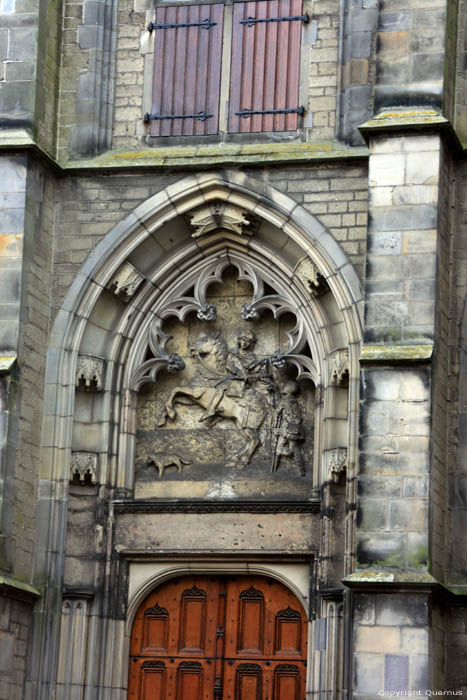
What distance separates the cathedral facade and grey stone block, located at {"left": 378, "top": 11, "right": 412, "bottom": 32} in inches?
1.0

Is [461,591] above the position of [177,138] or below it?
below

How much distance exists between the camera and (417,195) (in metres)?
15.5

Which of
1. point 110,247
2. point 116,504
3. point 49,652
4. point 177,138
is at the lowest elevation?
point 49,652

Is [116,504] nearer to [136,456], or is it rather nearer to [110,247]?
[136,456]

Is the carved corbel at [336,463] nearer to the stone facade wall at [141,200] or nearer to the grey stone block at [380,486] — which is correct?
the grey stone block at [380,486]

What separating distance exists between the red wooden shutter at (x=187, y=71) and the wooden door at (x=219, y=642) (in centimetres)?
438

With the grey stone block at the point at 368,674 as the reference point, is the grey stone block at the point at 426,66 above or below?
above

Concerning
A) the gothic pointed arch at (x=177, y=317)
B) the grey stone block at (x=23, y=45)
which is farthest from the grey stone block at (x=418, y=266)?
the grey stone block at (x=23, y=45)

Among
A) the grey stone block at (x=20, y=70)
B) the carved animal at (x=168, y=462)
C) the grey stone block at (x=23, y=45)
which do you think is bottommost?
the carved animal at (x=168, y=462)

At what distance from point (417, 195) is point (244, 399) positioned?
276 cm

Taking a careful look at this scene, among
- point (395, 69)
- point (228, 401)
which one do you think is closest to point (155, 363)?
point (228, 401)

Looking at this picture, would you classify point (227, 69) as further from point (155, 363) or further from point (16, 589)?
point (16, 589)

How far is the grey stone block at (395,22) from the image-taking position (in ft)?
52.0

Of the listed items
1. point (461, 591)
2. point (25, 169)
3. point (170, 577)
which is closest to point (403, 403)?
Answer: point (461, 591)
